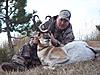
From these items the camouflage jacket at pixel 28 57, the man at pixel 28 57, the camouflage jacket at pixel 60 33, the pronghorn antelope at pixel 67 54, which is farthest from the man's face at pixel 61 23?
the camouflage jacket at pixel 28 57

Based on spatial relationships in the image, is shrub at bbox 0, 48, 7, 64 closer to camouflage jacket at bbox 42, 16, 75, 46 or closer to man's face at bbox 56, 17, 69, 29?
camouflage jacket at bbox 42, 16, 75, 46

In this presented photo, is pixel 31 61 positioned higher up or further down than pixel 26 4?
further down

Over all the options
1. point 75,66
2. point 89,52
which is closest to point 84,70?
point 75,66

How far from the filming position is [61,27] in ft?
35.7

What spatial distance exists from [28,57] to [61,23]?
1137 millimetres

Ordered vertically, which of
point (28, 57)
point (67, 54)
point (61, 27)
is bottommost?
point (28, 57)

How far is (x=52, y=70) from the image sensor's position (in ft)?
31.7

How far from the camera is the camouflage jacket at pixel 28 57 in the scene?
440 inches

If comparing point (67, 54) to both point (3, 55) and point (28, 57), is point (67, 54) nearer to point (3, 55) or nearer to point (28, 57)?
point (28, 57)

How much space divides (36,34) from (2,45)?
507cm

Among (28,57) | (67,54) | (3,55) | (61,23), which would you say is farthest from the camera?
(3,55)

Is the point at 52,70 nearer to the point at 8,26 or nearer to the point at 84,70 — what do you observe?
the point at 84,70

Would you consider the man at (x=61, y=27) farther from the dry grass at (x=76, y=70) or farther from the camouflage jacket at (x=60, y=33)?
the dry grass at (x=76, y=70)

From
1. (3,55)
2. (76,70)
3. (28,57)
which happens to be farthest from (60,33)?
(3,55)
